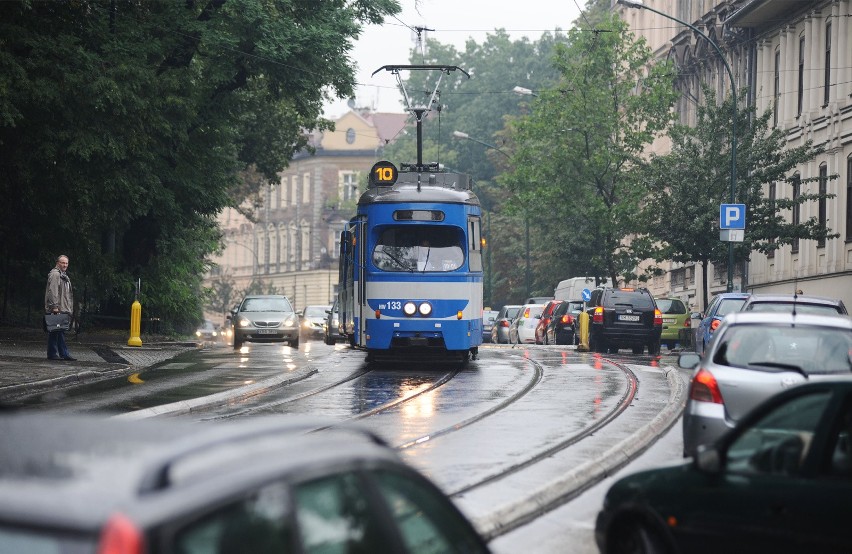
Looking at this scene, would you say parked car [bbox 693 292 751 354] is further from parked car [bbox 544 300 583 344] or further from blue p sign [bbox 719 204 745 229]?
parked car [bbox 544 300 583 344]

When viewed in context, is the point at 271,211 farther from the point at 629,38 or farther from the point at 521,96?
the point at 629,38

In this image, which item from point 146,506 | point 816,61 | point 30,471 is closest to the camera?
point 146,506

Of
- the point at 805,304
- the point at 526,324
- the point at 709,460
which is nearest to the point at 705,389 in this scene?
the point at 709,460

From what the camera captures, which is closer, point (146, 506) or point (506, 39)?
point (146, 506)

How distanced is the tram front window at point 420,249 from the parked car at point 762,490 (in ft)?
64.1

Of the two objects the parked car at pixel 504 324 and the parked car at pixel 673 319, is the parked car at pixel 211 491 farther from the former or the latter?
the parked car at pixel 504 324

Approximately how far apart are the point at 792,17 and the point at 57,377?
3394 centimetres

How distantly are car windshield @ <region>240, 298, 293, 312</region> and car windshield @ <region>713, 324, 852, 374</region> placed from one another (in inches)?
1157

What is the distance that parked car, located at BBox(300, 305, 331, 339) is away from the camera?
2191 inches

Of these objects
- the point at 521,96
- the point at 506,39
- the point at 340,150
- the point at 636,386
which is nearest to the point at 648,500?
the point at 636,386

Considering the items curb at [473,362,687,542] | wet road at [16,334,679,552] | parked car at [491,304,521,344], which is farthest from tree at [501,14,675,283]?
curb at [473,362,687,542]

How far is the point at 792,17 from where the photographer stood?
4984cm

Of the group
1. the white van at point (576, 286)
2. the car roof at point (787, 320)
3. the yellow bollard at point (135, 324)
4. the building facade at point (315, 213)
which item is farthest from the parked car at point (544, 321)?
the building facade at point (315, 213)

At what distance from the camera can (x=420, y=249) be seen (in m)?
27.0
